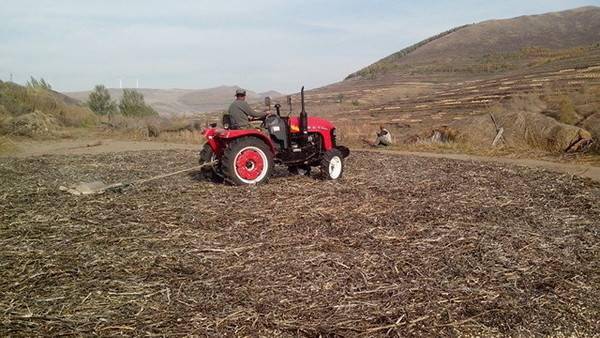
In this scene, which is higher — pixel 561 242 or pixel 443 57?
pixel 443 57

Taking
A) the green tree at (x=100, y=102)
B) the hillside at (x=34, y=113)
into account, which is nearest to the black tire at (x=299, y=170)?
the hillside at (x=34, y=113)

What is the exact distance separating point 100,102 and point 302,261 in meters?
28.7

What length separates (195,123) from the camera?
2144 centimetres

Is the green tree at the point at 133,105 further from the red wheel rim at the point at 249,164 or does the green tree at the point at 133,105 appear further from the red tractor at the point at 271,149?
the red wheel rim at the point at 249,164

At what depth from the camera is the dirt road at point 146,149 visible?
374 inches

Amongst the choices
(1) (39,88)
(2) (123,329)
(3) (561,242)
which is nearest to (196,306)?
(2) (123,329)

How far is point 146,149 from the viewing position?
47.6 ft

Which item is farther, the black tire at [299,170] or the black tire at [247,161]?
the black tire at [299,170]

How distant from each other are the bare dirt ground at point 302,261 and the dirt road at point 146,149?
3027mm

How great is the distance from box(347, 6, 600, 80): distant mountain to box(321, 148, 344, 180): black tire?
30774 millimetres

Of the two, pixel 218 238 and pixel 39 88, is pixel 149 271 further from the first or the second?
pixel 39 88

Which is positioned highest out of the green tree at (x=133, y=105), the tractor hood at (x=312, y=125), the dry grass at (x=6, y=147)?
the green tree at (x=133, y=105)

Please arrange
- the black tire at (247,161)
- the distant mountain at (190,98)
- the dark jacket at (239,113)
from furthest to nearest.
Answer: the distant mountain at (190,98) < the dark jacket at (239,113) < the black tire at (247,161)

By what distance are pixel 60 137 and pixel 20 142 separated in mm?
2187
